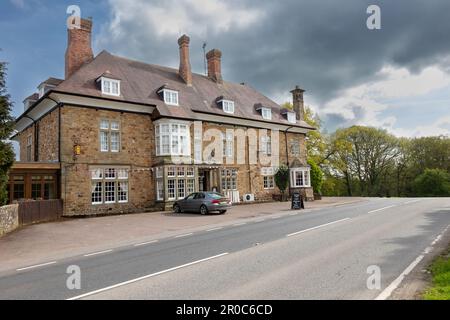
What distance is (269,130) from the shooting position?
3281 cm

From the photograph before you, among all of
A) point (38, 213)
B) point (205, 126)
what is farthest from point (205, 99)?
point (38, 213)

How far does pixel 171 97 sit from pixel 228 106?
590 cm

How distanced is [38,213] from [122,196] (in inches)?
221

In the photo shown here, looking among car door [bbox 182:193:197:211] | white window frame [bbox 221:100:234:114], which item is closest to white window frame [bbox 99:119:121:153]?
car door [bbox 182:193:197:211]

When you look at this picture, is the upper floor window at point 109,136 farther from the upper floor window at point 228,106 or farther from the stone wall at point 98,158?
the upper floor window at point 228,106

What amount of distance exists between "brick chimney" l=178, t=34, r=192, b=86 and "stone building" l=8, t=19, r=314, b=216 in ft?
0.30

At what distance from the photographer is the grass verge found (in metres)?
5.08

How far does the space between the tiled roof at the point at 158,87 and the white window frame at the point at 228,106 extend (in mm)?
599

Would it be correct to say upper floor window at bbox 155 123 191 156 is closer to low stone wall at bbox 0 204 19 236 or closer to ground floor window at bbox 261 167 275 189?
ground floor window at bbox 261 167 275 189

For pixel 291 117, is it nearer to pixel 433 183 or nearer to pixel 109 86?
pixel 109 86

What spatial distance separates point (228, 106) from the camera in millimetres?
29875

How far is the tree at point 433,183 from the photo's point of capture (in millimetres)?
48812

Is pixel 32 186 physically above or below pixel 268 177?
below

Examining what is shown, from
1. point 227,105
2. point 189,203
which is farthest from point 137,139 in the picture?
point 227,105
